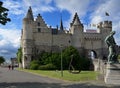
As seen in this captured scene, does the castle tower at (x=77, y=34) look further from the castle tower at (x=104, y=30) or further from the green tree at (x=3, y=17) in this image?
the green tree at (x=3, y=17)

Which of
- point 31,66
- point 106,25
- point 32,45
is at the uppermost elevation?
point 106,25

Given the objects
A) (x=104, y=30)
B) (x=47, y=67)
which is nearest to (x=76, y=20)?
(x=104, y=30)

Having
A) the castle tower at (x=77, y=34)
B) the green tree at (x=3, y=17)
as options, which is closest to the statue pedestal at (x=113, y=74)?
the green tree at (x=3, y=17)

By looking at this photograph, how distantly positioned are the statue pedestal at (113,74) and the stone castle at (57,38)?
269 feet

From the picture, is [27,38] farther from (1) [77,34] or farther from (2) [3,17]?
(2) [3,17]

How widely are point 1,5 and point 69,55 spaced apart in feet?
279

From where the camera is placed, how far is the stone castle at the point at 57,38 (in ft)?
391

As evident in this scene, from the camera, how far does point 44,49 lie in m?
122

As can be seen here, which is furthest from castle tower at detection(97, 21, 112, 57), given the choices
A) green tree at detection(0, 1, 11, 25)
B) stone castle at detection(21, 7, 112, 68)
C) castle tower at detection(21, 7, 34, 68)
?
green tree at detection(0, 1, 11, 25)

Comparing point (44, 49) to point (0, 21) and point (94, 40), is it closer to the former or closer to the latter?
point (94, 40)

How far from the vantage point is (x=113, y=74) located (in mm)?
33688

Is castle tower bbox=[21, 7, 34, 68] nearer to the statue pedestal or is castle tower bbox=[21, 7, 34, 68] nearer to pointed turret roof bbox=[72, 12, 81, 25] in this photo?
pointed turret roof bbox=[72, 12, 81, 25]

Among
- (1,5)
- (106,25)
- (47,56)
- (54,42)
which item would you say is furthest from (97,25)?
(1,5)

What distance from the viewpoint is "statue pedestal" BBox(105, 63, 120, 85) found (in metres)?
33.2
